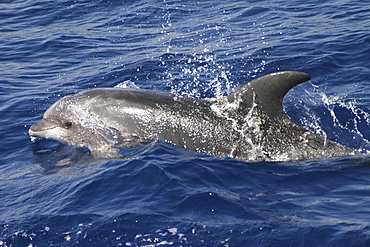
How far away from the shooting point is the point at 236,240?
22.2 ft

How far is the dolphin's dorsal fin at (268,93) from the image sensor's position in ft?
28.9

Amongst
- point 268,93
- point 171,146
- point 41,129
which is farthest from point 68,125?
point 268,93

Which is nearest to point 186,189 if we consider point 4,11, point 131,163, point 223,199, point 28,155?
point 223,199

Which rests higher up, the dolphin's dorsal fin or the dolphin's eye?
the dolphin's dorsal fin

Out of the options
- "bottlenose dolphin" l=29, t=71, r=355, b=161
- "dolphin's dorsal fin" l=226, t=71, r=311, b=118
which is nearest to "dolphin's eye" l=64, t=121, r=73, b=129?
"bottlenose dolphin" l=29, t=71, r=355, b=161

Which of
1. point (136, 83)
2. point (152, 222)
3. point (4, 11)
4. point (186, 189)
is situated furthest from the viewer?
point (4, 11)

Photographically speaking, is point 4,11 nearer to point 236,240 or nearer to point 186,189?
point 186,189

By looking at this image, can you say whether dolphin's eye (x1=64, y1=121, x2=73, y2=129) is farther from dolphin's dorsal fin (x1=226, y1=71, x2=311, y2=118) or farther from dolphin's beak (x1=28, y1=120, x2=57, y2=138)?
dolphin's dorsal fin (x1=226, y1=71, x2=311, y2=118)

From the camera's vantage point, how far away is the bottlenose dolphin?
29.8 ft

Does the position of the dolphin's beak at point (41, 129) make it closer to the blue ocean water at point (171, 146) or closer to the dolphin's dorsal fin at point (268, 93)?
the blue ocean water at point (171, 146)

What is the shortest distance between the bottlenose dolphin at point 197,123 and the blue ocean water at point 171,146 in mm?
300

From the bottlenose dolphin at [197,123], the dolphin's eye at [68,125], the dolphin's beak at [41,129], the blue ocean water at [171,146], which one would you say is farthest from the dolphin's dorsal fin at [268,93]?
the dolphin's beak at [41,129]

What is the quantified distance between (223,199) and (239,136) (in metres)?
1.84

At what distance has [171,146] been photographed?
31.7ft
